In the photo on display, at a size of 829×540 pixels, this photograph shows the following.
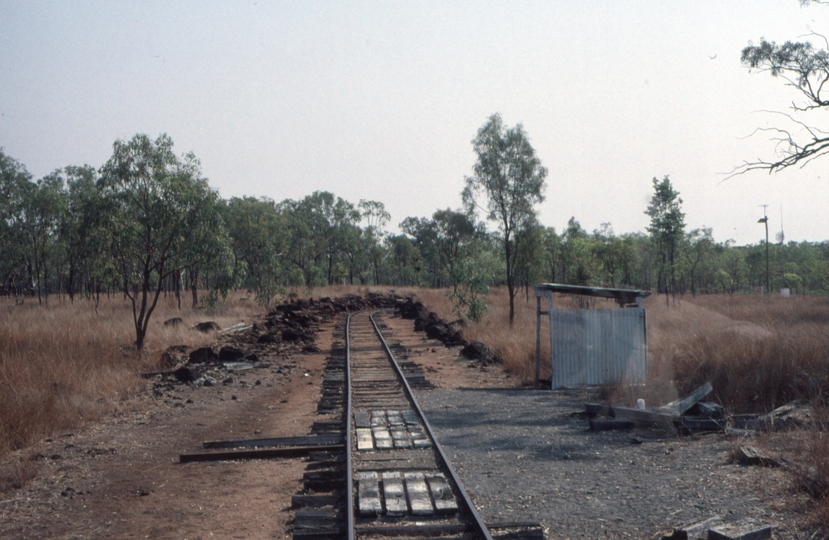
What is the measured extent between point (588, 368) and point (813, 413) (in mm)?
6023

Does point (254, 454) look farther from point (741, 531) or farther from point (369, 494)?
point (741, 531)

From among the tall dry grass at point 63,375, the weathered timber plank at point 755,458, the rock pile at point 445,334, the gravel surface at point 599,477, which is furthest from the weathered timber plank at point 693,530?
the rock pile at point 445,334

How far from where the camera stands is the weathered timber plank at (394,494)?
6.43 meters

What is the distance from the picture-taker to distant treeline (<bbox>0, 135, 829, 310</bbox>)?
19891mm

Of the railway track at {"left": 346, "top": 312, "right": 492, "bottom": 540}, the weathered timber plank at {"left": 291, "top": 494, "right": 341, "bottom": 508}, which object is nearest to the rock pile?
the railway track at {"left": 346, "top": 312, "right": 492, "bottom": 540}

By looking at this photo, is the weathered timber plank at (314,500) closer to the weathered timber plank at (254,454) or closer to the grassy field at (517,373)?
the weathered timber plank at (254,454)

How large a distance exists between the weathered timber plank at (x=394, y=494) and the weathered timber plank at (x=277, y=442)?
198cm

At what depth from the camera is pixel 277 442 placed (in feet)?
31.6

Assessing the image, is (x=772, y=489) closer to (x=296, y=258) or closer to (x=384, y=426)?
(x=384, y=426)

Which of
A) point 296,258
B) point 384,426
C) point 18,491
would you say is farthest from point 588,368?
point 296,258

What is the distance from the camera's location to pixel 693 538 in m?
5.73

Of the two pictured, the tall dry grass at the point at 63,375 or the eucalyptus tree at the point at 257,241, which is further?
the eucalyptus tree at the point at 257,241

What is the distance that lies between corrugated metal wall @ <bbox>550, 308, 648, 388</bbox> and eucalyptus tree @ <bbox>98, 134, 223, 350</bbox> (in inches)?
414

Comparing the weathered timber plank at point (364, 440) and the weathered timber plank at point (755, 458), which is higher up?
the weathered timber plank at point (755, 458)
